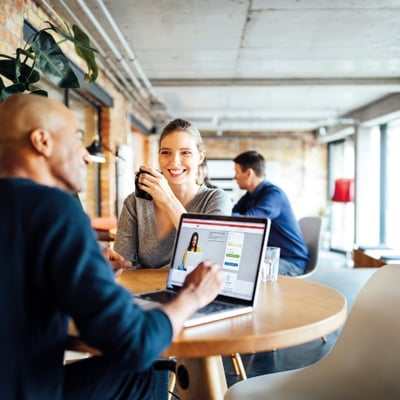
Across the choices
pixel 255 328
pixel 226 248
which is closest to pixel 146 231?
pixel 226 248

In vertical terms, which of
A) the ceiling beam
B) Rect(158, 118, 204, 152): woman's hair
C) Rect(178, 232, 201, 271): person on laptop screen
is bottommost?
Rect(178, 232, 201, 271): person on laptop screen

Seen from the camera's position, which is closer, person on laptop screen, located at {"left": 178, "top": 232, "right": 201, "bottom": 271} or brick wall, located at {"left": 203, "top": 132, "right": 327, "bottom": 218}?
person on laptop screen, located at {"left": 178, "top": 232, "right": 201, "bottom": 271}

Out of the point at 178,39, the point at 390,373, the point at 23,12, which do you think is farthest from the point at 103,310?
the point at 178,39

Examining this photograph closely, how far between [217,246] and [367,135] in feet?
25.4

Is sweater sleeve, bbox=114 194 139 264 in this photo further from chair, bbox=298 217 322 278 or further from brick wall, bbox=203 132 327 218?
brick wall, bbox=203 132 327 218

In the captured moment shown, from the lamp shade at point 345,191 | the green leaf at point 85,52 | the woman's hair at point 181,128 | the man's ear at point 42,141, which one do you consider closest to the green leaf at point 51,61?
the green leaf at point 85,52

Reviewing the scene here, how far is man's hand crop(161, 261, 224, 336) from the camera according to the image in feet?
2.99

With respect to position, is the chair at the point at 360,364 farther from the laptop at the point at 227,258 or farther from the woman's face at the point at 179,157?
the woman's face at the point at 179,157

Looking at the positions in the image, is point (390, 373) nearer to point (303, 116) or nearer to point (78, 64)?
point (78, 64)

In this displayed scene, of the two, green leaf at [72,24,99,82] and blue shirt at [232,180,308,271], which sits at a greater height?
green leaf at [72,24,99,82]

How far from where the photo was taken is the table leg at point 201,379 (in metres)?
1.39

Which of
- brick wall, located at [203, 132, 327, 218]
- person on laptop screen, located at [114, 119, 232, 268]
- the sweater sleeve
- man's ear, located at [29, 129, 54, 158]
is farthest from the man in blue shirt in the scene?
brick wall, located at [203, 132, 327, 218]

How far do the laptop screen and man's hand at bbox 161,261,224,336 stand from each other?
232mm

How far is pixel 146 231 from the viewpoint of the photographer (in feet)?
6.37
